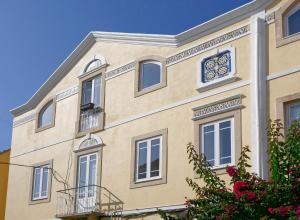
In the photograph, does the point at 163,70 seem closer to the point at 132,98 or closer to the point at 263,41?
the point at 132,98

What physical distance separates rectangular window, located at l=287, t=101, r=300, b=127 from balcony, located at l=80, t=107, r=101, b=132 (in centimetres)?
834

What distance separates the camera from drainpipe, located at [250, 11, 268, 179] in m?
15.7

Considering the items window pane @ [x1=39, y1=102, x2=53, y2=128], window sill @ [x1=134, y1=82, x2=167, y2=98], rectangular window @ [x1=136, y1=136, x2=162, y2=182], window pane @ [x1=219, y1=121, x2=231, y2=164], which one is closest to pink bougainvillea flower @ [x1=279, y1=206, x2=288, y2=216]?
window pane @ [x1=219, y1=121, x2=231, y2=164]

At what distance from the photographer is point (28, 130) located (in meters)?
26.2

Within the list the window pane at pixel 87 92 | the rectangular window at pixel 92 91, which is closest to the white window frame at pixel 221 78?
the rectangular window at pixel 92 91

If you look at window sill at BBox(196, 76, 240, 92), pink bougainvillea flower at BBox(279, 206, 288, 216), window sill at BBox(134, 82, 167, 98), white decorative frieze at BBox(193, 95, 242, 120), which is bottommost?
pink bougainvillea flower at BBox(279, 206, 288, 216)

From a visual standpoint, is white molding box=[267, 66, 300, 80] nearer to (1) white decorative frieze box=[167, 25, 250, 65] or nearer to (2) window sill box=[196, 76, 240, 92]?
(2) window sill box=[196, 76, 240, 92]

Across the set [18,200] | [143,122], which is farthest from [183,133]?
[18,200]

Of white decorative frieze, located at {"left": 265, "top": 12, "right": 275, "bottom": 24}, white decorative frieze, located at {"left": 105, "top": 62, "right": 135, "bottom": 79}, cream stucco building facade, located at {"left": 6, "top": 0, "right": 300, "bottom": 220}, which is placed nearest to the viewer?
cream stucco building facade, located at {"left": 6, "top": 0, "right": 300, "bottom": 220}

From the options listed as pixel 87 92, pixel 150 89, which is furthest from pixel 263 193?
pixel 87 92

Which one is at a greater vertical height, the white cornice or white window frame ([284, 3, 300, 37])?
the white cornice

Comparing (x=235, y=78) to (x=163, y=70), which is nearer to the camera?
(x=235, y=78)

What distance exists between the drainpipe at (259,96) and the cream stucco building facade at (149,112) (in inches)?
1.1

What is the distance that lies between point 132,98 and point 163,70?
1707 millimetres
